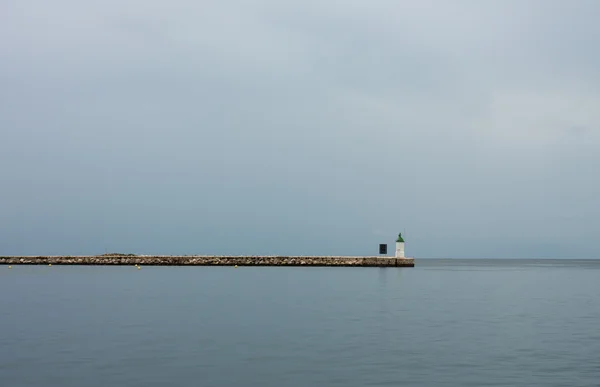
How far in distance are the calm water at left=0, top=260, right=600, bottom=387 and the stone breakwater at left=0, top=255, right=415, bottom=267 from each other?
59485mm

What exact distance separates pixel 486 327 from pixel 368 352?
1128cm

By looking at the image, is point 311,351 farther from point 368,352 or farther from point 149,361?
point 149,361

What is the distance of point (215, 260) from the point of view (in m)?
118

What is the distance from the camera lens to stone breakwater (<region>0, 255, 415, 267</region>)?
112 meters

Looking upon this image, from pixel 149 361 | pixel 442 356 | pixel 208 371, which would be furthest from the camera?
pixel 442 356

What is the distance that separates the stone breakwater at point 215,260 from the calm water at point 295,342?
59485 millimetres

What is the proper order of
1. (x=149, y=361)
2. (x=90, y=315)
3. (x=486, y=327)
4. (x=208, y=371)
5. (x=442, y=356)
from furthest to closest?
(x=90, y=315) → (x=486, y=327) → (x=442, y=356) → (x=149, y=361) → (x=208, y=371)

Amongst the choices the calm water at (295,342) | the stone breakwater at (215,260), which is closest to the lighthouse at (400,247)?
the stone breakwater at (215,260)

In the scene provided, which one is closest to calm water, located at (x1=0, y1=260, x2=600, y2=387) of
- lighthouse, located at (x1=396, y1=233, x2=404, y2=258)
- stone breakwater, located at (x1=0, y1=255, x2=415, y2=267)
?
lighthouse, located at (x1=396, y1=233, x2=404, y2=258)

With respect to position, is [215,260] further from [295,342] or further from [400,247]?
[295,342]

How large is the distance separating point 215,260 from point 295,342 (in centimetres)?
8992

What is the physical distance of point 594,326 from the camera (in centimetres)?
3672

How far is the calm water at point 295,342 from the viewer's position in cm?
2198

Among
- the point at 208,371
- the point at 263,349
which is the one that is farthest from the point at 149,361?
the point at 263,349
